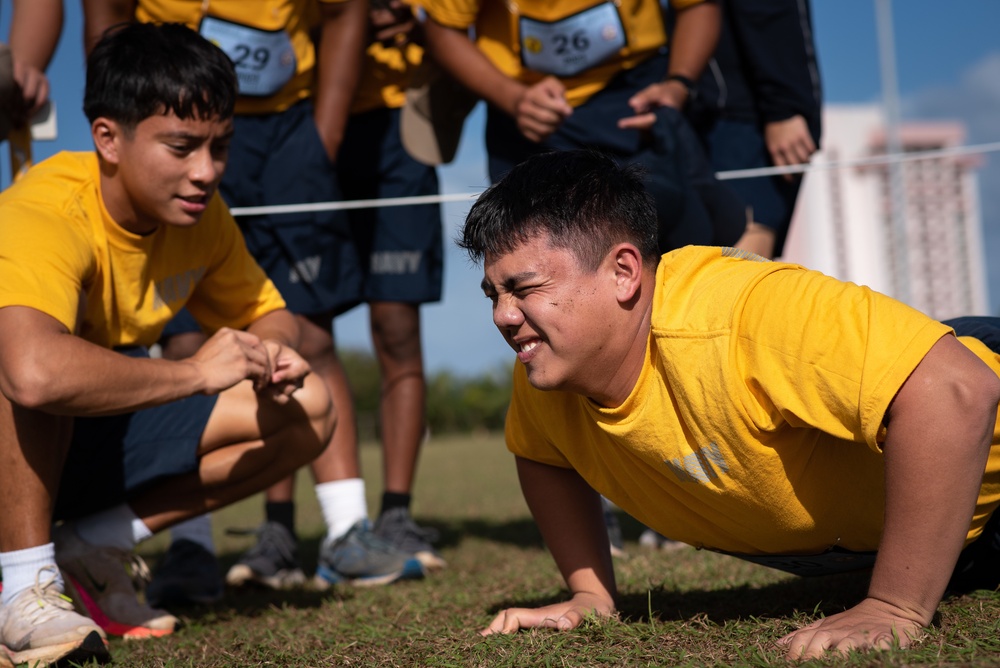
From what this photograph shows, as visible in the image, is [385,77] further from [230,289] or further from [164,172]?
[164,172]

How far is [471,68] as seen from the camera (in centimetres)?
361

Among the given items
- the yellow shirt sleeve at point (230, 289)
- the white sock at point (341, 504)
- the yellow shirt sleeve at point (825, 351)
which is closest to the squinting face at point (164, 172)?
the yellow shirt sleeve at point (230, 289)

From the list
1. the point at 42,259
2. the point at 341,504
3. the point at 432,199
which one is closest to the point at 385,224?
the point at 432,199

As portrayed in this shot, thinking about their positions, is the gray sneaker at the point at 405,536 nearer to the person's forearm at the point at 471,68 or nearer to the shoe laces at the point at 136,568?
the shoe laces at the point at 136,568

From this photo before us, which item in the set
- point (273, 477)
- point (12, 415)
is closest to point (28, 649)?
point (12, 415)

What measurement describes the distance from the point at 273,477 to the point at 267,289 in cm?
58

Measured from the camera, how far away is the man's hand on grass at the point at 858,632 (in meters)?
1.73

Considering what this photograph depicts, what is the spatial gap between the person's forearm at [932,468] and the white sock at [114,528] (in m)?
1.95

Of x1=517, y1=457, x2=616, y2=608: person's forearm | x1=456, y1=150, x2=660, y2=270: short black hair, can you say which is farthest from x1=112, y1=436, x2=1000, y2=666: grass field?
x1=456, y1=150, x2=660, y2=270: short black hair

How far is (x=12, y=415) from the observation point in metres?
2.44

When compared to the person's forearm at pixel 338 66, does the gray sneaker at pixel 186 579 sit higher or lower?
lower

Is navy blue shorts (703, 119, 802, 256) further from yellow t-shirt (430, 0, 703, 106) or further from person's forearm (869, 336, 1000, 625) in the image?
person's forearm (869, 336, 1000, 625)

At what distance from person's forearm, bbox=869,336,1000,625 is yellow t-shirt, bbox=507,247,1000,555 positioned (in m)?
0.05

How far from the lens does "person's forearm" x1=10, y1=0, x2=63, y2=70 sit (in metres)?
3.42
